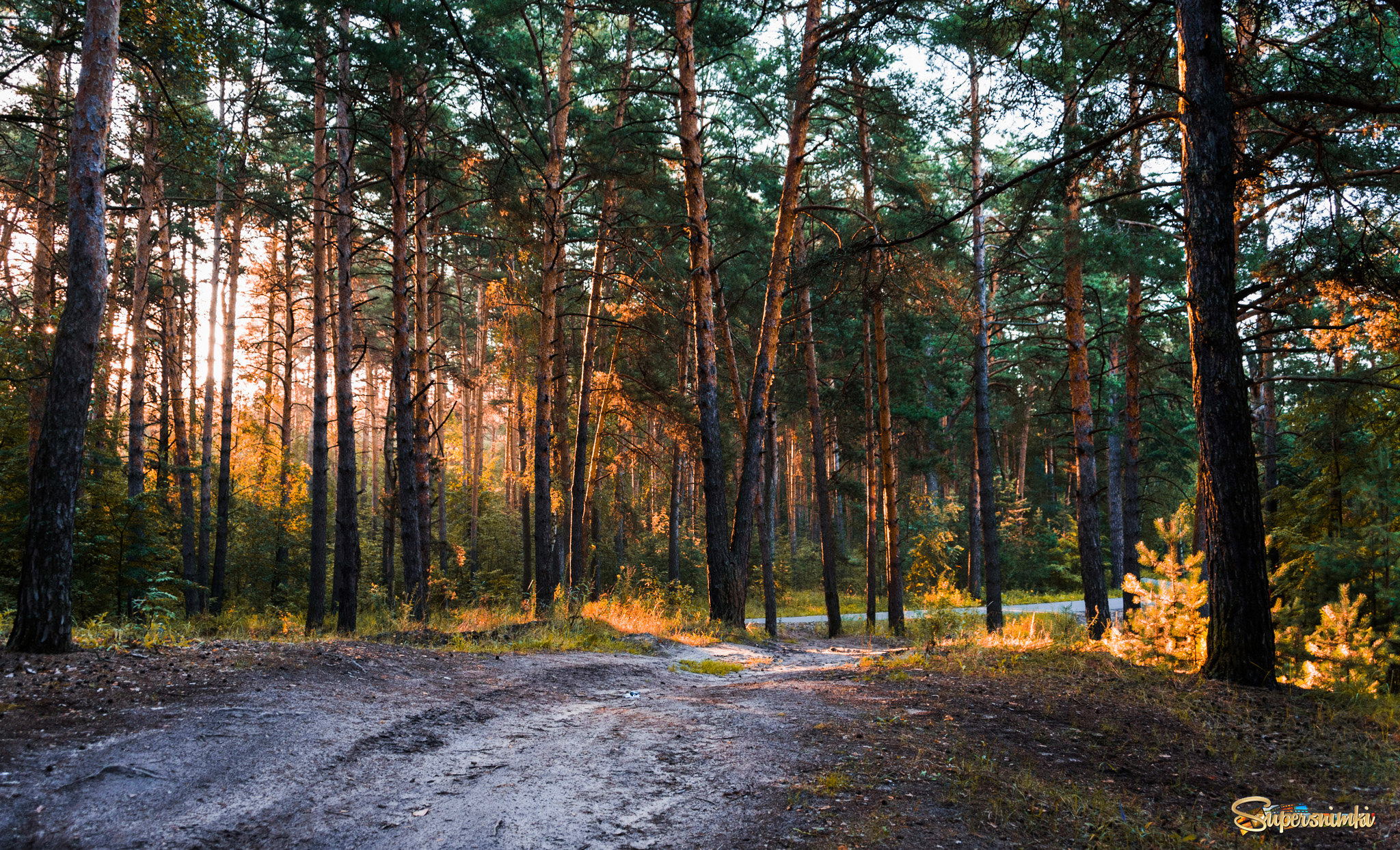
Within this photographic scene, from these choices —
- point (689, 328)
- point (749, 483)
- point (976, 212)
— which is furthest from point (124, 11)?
point (976, 212)

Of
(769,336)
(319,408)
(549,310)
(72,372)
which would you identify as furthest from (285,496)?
(72,372)

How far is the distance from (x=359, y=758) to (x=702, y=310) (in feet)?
28.9

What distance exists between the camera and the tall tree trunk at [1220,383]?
5.96 meters

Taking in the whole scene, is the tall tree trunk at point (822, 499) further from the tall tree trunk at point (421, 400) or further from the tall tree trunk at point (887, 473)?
the tall tree trunk at point (421, 400)

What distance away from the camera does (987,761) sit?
421 centimetres

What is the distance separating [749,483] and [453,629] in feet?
16.6

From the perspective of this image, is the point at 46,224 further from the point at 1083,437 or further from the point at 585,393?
the point at 1083,437

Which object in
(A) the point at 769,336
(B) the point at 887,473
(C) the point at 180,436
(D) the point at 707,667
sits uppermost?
(A) the point at 769,336

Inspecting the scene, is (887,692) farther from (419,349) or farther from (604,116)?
(604,116)

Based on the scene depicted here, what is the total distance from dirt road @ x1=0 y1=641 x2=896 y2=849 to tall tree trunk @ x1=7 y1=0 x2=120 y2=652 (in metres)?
0.53

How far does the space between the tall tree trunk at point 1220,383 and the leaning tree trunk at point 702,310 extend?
678cm

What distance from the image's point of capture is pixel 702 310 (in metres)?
11.7

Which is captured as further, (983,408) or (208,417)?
(208,417)

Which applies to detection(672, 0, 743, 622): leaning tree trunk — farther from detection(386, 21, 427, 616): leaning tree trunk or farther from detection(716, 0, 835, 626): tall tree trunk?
detection(386, 21, 427, 616): leaning tree trunk
